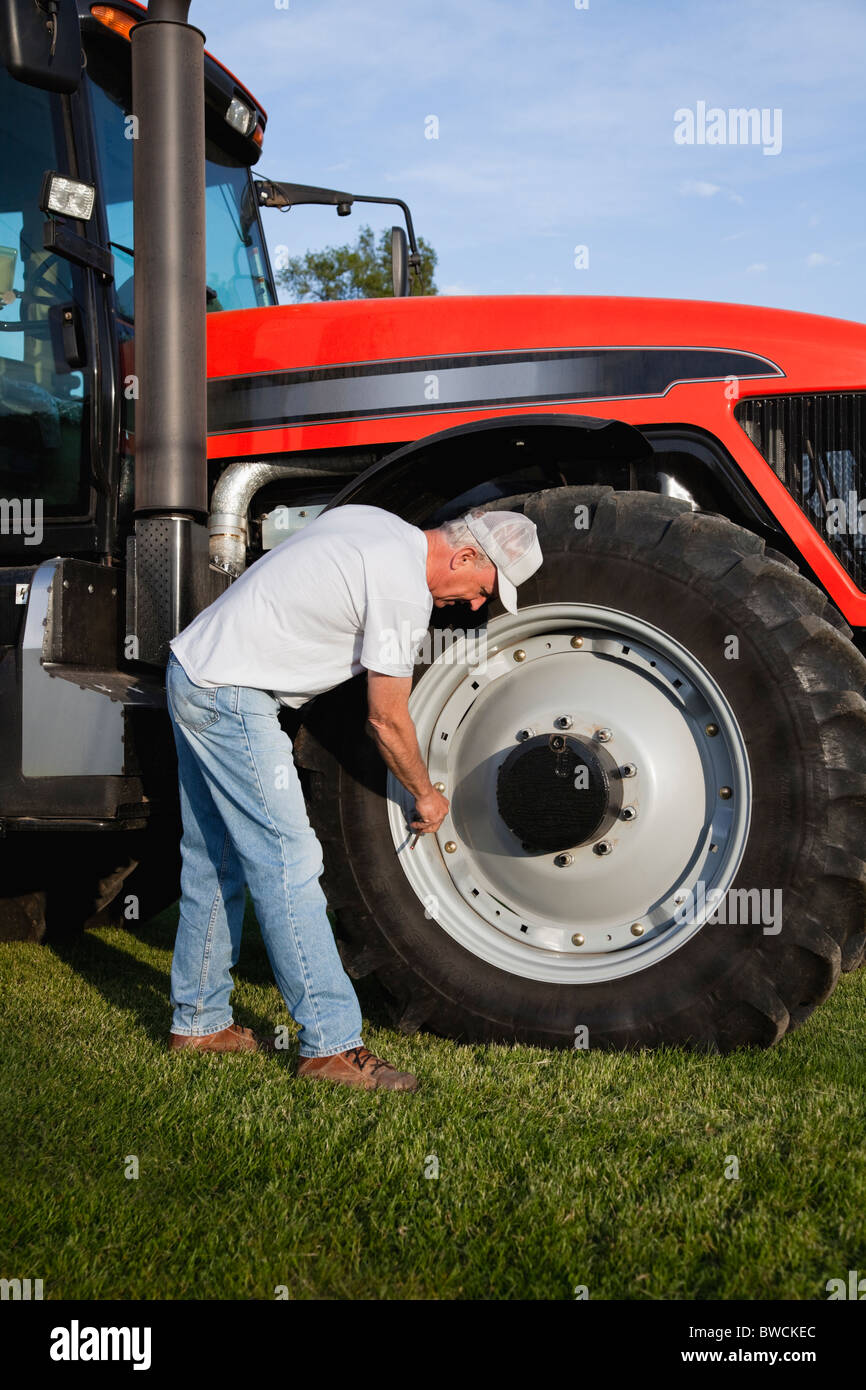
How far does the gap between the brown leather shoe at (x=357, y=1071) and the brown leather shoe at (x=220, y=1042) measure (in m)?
0.29

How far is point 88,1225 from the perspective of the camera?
2090 mm

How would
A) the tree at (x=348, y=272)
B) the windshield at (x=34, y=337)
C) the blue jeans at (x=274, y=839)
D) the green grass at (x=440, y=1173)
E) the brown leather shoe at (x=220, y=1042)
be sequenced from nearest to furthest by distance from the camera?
1. the green grass at (x=440, y=1173)
2. the blue jeans at (x=274, y=839)
3. the brown leather shoe at (x=220, y=1042)
4. the windshield at (x=34, y=337)
5. the tree at (x=348, y=272)

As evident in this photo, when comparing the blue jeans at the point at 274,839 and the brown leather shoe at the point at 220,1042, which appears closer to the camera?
the blue jeans at the point at 274,839

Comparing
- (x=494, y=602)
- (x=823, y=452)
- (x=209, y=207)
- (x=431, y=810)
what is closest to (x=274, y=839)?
(x=431, y=810)

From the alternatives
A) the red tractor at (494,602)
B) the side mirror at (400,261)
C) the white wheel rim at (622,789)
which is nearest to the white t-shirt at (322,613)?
the red tractor at (494,602)

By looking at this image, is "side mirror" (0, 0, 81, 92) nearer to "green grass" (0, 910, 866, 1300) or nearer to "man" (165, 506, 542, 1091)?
"man" (165, 506, 542, 1091)

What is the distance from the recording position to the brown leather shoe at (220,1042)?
313 cm

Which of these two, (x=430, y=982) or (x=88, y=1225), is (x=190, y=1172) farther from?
(x=430, y=982)

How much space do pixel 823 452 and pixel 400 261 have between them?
6.14 feet

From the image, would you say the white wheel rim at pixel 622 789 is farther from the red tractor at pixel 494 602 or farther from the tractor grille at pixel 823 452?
the tractor grille at pixel 823 452

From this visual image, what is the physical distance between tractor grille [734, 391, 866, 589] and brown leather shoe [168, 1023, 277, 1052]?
221 cm

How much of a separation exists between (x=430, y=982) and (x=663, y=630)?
3.77 ft

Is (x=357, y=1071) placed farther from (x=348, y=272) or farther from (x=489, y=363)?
(x=348, y=272)
